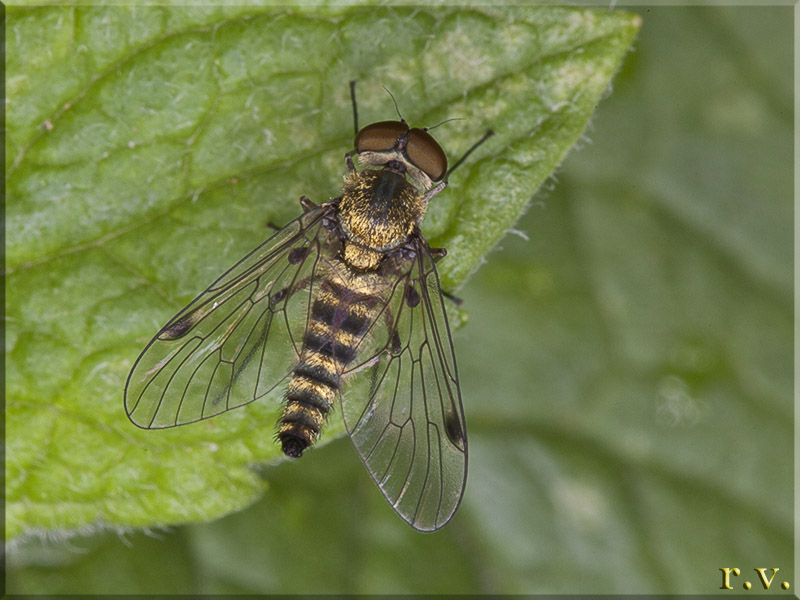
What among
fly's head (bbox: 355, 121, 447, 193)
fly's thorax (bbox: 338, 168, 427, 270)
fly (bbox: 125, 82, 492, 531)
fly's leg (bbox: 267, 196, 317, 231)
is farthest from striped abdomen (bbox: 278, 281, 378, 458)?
fly's head (bbox: 355, 121, 447, 193)

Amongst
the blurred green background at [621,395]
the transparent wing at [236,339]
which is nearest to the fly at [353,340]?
the transparent wing at [236,339]

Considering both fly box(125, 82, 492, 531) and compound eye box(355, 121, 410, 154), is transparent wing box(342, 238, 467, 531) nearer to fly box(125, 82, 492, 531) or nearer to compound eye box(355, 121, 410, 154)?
fly box(125, 82, 492, 531)

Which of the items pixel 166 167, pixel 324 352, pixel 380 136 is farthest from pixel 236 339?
pixel 380 136

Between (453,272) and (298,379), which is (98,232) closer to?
(298,379)

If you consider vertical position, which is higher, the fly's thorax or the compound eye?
the compound eye

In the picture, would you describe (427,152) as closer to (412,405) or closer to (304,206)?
(304,206)

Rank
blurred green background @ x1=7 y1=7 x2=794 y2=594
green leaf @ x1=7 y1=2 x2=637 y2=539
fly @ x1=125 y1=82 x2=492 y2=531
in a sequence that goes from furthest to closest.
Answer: blurred green background @ x1=7 y1=7 x2=794 y2=594 < fly @ x1=125 y1=82 x2=492 y2=531 < green leaf @ x1=7 y1=2 x2=637 y2=539

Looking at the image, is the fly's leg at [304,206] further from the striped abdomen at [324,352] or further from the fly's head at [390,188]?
the striped abdomen at [324,352]
